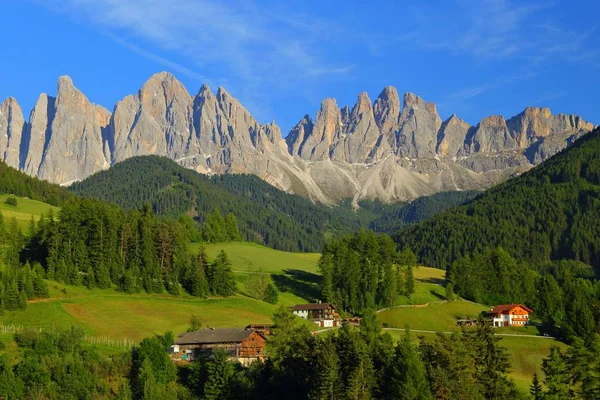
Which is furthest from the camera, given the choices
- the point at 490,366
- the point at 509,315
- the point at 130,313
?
the point at 509,315

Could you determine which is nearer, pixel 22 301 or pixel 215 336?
pixel 215 336

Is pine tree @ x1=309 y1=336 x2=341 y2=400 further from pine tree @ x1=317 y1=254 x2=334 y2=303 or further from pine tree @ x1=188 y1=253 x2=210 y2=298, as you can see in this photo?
pine tree @ x1=317 y1=254 x2=334 y2=303

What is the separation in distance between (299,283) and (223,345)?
68600 mm

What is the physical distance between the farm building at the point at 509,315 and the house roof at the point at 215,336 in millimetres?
57622

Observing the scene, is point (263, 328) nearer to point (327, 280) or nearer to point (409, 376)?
point (327, 280)

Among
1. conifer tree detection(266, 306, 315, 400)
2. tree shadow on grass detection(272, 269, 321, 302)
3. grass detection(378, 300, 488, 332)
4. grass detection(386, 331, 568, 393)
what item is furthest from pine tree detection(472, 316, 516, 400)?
tree shadow on grass detection(272, 269, 321, 302)

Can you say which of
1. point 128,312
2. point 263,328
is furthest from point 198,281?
point 263,328

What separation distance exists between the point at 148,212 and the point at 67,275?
32286 millimetres

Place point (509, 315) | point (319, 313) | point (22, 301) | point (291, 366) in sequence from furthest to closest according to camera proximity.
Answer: point (509, 315)
point (319, 313)
point (22, 301)
point (291, 366)

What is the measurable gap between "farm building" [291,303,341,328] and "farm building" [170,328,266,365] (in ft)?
108

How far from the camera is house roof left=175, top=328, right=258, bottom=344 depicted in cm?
10694

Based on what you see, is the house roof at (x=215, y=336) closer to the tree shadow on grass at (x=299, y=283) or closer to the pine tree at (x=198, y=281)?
the pine tree at (x=198, y=281)

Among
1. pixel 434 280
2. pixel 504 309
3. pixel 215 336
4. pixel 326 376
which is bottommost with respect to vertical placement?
pixel 326 376

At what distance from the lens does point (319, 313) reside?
144 m
